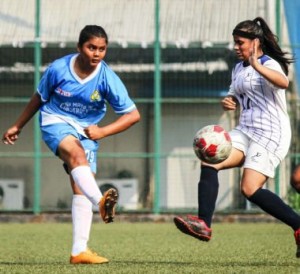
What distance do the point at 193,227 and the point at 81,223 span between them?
2.90 feet

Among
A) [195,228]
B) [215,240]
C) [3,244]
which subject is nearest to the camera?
[195,228]

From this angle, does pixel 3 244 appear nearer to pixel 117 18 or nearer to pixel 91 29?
pixel 91 29

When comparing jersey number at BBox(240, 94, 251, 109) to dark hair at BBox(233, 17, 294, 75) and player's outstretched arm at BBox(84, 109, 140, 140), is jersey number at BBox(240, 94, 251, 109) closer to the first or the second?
dark hair at BBox(233, 17, 294, 75)

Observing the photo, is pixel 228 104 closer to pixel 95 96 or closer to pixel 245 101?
pixel 245 101

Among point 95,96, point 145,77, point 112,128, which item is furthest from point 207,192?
point 145,77

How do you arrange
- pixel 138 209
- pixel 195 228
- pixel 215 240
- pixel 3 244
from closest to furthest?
1. pixel 195 228
2. pixel 3 244
3. pixel 215 240
4. pixel 138 209

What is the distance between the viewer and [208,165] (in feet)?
26.5

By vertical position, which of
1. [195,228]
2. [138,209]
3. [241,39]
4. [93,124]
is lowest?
[138,209]

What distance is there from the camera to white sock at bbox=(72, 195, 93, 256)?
7.98 metres

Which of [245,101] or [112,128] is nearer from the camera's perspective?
[112,128]

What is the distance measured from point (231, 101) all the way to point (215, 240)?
3.98 m

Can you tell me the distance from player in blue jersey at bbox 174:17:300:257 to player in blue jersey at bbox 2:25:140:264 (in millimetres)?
785

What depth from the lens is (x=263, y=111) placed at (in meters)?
8.09

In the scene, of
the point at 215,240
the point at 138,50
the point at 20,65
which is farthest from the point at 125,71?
the point at 215,240
